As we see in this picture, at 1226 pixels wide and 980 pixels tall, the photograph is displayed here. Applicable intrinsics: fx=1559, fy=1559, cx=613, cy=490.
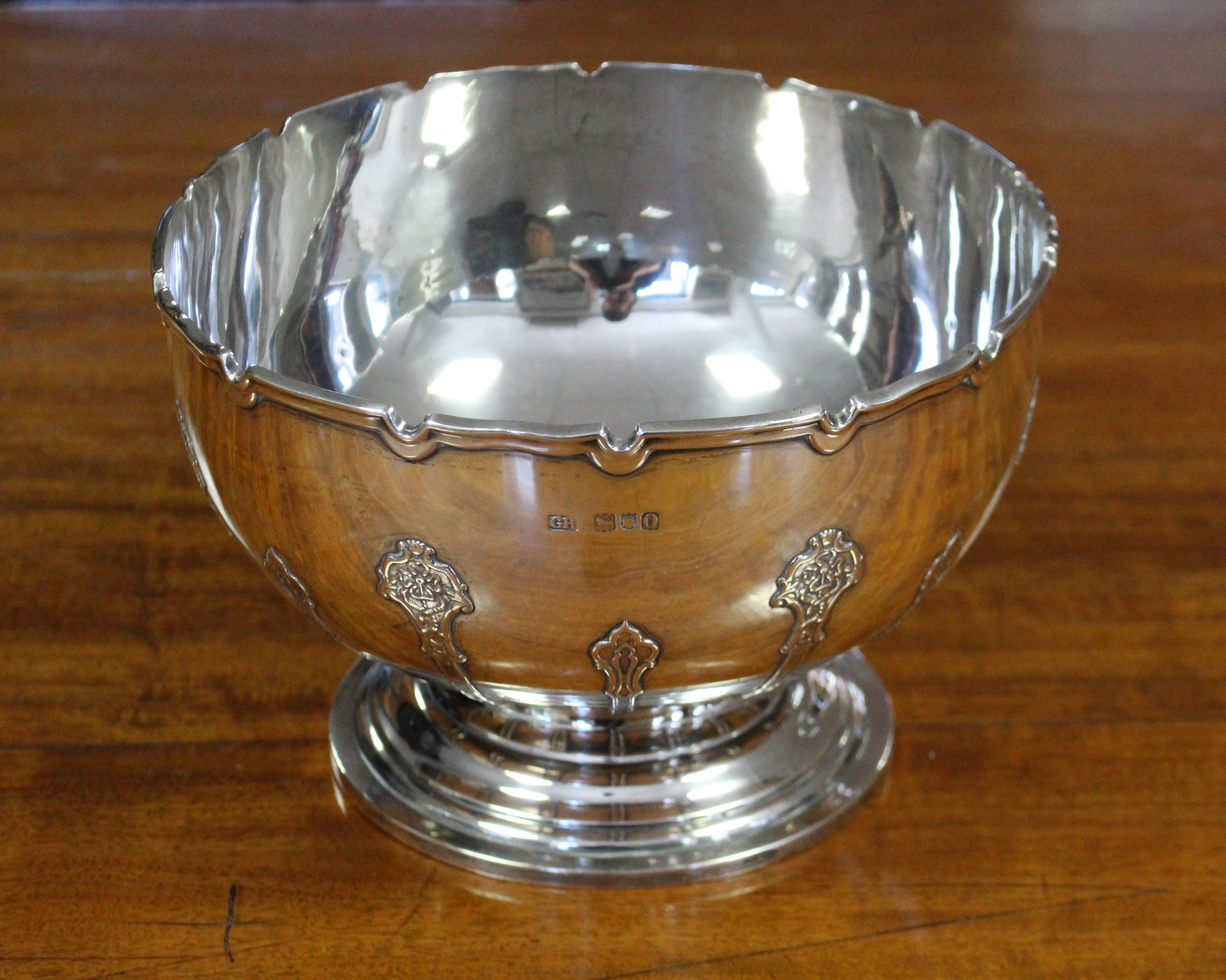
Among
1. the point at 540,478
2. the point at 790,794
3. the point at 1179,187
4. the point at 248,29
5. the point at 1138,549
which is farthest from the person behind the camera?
the point at 248,29

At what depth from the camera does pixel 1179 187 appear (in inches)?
39.4

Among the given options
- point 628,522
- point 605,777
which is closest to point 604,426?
point 628,522

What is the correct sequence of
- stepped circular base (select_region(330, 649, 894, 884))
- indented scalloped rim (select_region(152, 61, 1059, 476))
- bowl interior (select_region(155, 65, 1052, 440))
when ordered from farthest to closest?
1. bowl interior (select_region(155, 65, 1052, 440))
2. stepped circular base (select_region(330, 649, 894, 884))
3. indented scalloped rim (select_region(152, 61, 1059, 476))

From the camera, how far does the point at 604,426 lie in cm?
40

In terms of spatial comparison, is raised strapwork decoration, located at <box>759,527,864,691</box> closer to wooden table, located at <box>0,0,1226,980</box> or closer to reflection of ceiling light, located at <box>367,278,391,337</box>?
wooden table, located at <box>0,0,1226,980</box>

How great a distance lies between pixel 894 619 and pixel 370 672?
0.70 ft

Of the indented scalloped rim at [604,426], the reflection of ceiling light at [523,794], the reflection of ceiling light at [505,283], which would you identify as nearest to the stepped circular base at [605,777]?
the reflection of ceiling light at [523,794]

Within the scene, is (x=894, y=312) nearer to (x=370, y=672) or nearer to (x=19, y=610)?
(x=370, y=672)

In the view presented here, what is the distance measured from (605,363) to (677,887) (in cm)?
29

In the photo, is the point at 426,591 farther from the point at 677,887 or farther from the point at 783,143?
the point at 783,143

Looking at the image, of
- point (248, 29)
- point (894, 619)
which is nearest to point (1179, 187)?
point (894, 619)

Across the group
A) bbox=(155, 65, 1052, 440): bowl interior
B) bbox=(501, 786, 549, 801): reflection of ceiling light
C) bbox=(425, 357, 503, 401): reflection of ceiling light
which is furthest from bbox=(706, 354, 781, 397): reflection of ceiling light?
bbox=(501, 786, 549, 801): reflection of ceiling light

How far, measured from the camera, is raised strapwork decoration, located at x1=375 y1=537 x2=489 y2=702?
17.4 inches

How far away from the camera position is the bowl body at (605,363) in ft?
1.40
